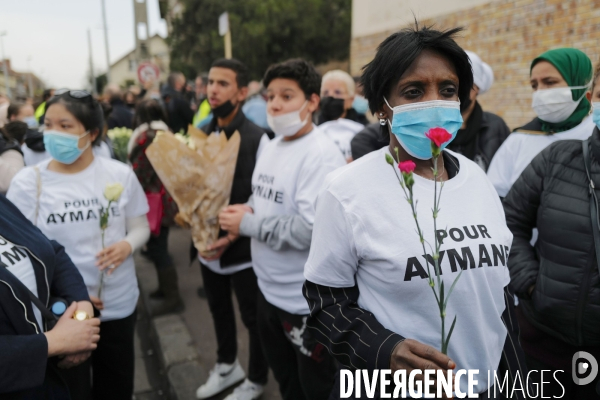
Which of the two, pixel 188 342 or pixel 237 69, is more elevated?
pixel 237 69

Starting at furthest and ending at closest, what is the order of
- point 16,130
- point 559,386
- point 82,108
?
point 16,130 → point 82,108 → point 559,386

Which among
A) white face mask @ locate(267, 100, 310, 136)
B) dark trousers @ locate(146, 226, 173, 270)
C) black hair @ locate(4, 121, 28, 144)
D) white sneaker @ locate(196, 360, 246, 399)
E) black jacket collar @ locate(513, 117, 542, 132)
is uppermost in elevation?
white face mask @ locate(267, 100, 310, 136)

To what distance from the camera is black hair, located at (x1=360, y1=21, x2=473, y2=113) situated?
1526 millimetres

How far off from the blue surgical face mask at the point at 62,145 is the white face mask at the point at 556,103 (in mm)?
2661

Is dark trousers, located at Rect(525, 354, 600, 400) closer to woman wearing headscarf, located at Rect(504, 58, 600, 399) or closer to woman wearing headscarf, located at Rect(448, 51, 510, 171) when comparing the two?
woman wearing headscarf, located at Rect(504, 58, 600, 399)

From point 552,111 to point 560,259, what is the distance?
1.13 m

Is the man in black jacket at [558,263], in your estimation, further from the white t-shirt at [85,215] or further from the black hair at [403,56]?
the white t-shirt at [85,215]

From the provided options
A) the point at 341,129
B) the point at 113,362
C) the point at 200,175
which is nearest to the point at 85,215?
the point at 200,175

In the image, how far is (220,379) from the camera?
137 inches

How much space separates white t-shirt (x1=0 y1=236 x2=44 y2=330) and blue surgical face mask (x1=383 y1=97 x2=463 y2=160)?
1523 millimetres

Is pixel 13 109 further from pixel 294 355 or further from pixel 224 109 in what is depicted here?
pixel 294 355

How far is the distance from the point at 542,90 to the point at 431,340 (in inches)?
78.9

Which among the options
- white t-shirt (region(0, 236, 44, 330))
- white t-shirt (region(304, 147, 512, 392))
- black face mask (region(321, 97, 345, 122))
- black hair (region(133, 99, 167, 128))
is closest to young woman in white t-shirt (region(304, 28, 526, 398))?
white t-shirt (region(304, 147, 512, 392))

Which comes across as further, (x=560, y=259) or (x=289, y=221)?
(x=289, y=221)
